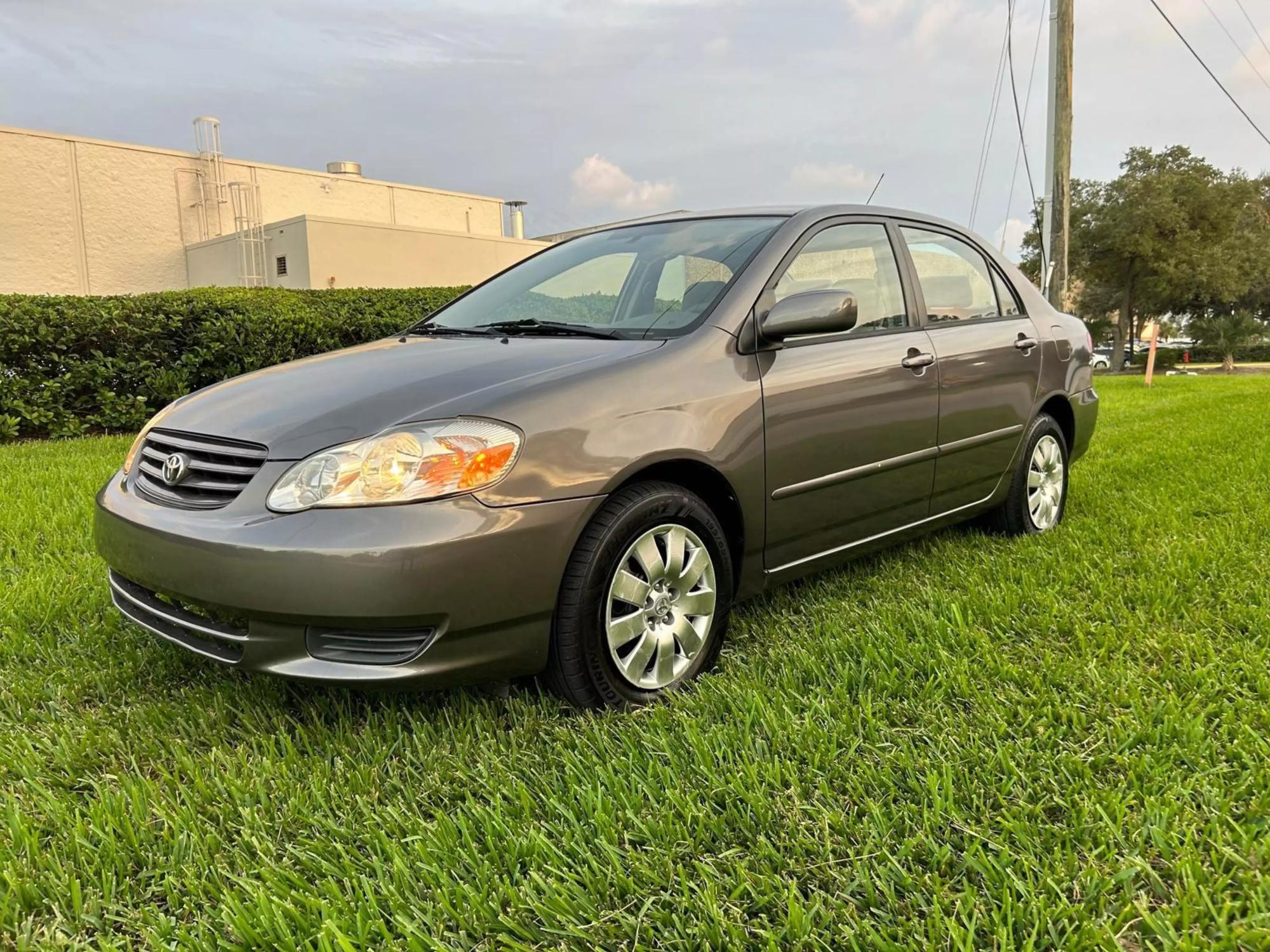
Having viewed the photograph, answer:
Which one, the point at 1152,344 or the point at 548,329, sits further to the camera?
the point at 1152,344

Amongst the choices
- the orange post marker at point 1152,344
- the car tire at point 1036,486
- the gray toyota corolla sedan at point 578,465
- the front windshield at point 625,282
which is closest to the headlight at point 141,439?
the gray toyota corolla sedan at point 578,465

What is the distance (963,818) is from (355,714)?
65.8 inches

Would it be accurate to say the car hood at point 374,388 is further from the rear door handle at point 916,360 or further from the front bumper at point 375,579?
the rear door handle at point 916,360

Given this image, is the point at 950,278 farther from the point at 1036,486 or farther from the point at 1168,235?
the point at 1168,235

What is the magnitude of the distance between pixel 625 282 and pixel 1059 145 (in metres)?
11.0

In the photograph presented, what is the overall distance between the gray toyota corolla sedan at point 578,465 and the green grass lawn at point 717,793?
0.27m

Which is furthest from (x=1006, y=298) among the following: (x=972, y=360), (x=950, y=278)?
(x=972, y=360)

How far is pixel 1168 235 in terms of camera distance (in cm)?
3125

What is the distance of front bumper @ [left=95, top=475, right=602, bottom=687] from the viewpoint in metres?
2.19

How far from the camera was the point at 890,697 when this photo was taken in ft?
8.38

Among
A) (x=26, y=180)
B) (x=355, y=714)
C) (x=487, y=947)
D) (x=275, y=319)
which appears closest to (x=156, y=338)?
(x=275, y=319)

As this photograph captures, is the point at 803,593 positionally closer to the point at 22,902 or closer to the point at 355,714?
the point at 355,714

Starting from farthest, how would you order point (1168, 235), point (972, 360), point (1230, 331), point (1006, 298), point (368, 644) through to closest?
point (1168, 235), point (1230, 331), point (1006, 298), point (972, 360), point (368, 644)

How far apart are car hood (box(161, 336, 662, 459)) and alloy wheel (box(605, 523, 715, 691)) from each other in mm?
546
